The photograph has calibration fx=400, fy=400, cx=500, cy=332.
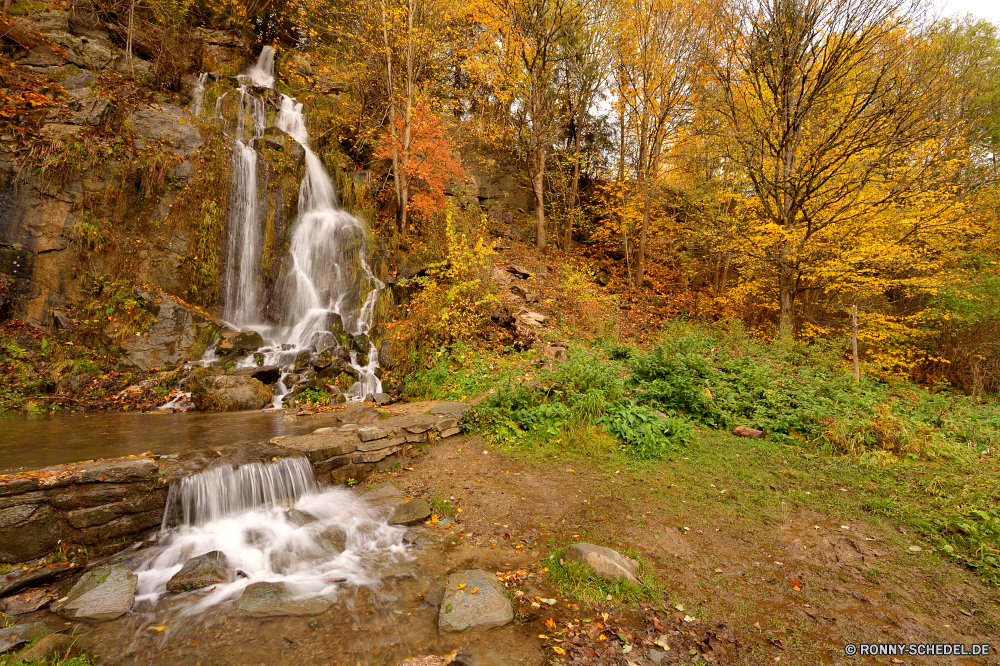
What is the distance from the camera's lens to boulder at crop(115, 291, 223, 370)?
29.7 ft

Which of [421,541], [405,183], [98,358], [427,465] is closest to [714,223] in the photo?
[405,183]

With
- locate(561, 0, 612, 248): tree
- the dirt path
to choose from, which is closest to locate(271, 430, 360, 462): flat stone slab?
the dirt path

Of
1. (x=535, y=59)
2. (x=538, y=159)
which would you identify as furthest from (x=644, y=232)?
(x=535, y=59)

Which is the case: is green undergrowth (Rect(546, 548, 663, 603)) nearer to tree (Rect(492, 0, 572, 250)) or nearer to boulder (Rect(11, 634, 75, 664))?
boulder (Rect(11, 634, 75, 664))

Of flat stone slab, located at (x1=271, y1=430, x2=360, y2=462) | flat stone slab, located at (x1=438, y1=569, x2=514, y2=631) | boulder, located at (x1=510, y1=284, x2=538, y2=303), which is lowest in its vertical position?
flat stone slab, located at (x1=438, y1=569, x2=514, y2=631)

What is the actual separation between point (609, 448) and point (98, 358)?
11.0m

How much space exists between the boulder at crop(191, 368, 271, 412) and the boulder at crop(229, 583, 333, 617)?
5.50m

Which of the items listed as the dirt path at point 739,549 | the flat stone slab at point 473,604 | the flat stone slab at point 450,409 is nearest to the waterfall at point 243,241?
the flat stone slab at point 450,409

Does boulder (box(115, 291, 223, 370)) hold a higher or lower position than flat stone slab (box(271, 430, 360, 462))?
higher

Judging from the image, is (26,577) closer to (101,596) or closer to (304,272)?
(101,596)

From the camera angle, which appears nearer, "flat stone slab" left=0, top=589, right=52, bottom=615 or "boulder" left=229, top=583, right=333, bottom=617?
"flat stone slab" left=0, top=589, right=52, bottom=615

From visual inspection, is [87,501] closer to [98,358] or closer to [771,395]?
[98,358]

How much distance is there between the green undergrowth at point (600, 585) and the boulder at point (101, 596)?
12.1 ft

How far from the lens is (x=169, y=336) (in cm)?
936
